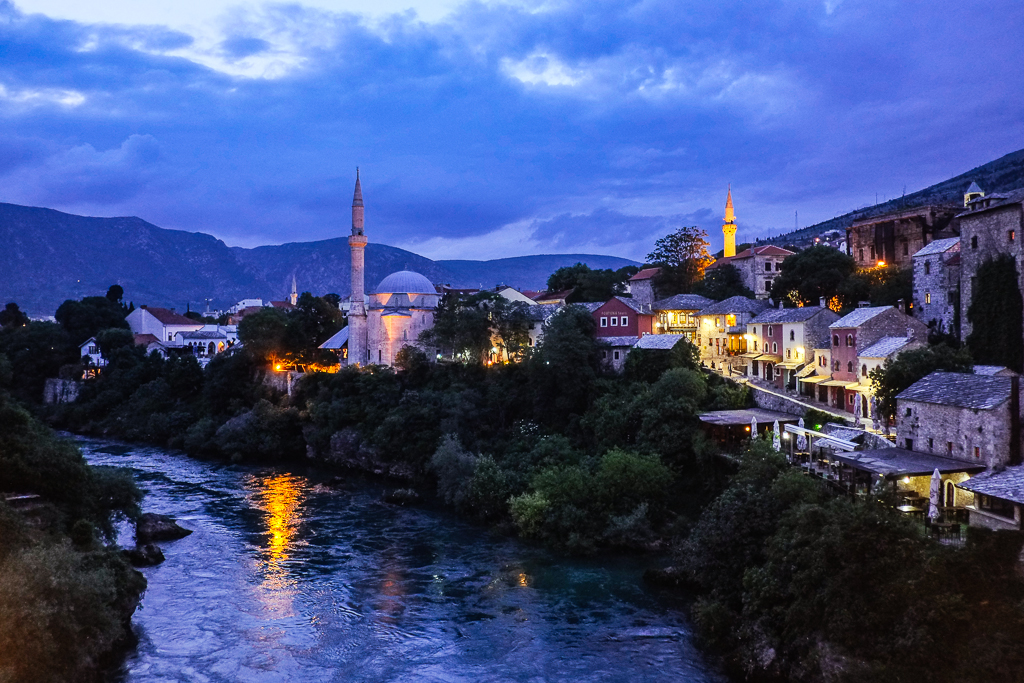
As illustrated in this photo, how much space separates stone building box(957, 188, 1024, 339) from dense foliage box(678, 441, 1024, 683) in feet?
49.3

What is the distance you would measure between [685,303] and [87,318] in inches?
2442

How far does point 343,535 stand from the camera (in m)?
31.0

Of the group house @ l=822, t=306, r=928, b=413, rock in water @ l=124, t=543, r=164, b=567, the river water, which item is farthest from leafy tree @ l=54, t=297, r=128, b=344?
house @ l=822, t=306, r=928, b=413

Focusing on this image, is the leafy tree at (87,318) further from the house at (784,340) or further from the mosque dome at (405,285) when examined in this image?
the house at (784,340)

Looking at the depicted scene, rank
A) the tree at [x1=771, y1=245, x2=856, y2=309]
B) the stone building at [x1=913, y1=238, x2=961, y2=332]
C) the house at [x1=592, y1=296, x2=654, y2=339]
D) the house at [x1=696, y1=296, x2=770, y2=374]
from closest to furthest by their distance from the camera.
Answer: the stone building at [x1=913, y1=238, x2=961, y2=332] < the house at [x1=696, y1=296, x2=770, y2=374] < the tree at [x1=771, y1=245, x2=856, y2=309] < the house at [x1=592, y1=296, x2=654, y2=339]

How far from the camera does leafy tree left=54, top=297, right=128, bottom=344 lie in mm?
77875

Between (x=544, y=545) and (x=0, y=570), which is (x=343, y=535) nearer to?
(x=544, y=545)

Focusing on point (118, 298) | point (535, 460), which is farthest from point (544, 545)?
point (118, 298)

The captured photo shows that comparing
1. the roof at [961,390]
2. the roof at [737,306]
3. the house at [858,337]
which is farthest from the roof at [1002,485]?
the roof at [737,306]

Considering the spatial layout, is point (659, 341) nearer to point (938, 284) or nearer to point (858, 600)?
point (938, 284)

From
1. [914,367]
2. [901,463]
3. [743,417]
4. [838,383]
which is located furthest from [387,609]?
[838,383]

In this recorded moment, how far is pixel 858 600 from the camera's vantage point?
1727cm

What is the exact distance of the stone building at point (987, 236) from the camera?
28.7 metres

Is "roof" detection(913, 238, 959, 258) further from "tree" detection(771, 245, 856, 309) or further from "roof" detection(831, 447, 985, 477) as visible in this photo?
"roof" detection(831, 447, 985, 477)
